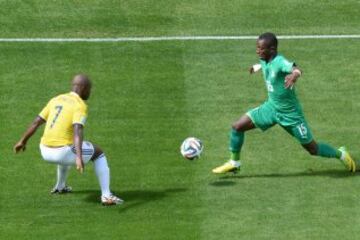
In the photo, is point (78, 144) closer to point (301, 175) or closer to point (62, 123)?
point (62, 123)

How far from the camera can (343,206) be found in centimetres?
1666

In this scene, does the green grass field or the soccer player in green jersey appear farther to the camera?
the soccer player in green jersey

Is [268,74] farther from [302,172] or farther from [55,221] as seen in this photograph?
[55,221]

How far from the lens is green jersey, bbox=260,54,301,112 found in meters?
17.0

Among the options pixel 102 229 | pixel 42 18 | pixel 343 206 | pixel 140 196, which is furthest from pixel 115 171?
pixel 42 18

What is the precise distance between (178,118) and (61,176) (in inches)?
133

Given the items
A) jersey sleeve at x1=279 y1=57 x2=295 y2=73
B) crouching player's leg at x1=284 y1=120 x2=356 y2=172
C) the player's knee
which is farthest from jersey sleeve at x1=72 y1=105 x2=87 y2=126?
the player's knee

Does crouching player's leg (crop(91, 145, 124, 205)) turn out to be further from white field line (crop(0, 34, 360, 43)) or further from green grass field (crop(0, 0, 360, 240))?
white field line (crop(0, 34, 360, 43))

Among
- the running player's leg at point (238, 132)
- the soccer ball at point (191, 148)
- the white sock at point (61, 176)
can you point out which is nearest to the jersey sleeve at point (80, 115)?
the white sock at point (61, 176)

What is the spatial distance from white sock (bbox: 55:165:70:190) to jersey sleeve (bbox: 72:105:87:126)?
3.15 ft

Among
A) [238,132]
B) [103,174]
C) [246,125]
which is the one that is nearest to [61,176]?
[103,174]

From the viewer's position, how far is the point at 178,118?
65.0 ft

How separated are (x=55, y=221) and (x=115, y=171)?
6.48 feet

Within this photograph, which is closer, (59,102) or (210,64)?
(59,102)
